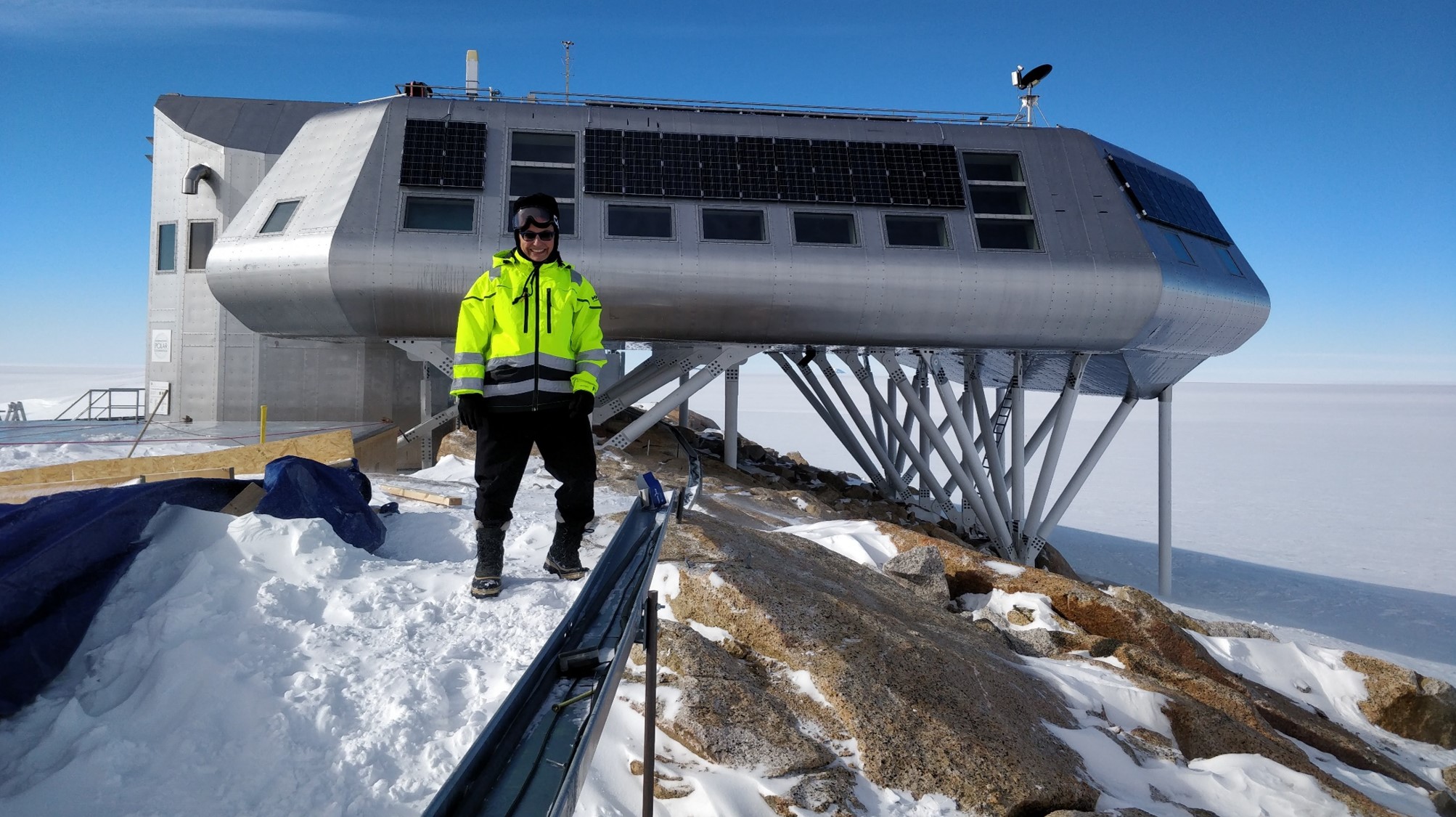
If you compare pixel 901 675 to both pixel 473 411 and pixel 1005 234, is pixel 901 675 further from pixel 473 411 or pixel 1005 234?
pixel 1005 234

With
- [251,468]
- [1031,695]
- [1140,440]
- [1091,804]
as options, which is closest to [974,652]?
[1031,695]

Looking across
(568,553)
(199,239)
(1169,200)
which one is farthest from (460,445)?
(1169,200)

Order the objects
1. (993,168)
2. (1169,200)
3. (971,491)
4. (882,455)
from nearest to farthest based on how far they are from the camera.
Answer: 1. (993,168)
2. (1169,200)
3. (971,491)
4. (882,455)

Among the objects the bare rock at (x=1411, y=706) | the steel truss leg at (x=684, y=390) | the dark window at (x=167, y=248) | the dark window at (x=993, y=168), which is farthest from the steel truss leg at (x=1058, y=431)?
the dark window at (x=167, y=248)

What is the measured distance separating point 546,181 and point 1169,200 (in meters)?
9.44

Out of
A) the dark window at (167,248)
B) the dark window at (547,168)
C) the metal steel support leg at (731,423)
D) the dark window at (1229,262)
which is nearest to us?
the dark window at (547,168)

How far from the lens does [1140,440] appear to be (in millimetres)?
45875

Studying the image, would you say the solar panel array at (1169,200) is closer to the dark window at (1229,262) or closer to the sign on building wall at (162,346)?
the dark window at (1229,262)

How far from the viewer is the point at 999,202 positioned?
37.6ft

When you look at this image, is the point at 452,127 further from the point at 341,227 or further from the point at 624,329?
the point at 624,329

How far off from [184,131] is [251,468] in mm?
11016

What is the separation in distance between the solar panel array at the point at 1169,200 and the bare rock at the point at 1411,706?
7.23 m

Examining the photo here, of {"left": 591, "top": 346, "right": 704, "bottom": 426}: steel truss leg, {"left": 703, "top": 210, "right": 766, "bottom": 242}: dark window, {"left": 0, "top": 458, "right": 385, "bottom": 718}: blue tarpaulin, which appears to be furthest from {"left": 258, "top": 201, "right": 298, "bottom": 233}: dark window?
{"left": 0, "top": 458, "right": 385, "bottom": 718}: blue tarpaulin

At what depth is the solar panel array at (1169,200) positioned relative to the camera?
466 inches
